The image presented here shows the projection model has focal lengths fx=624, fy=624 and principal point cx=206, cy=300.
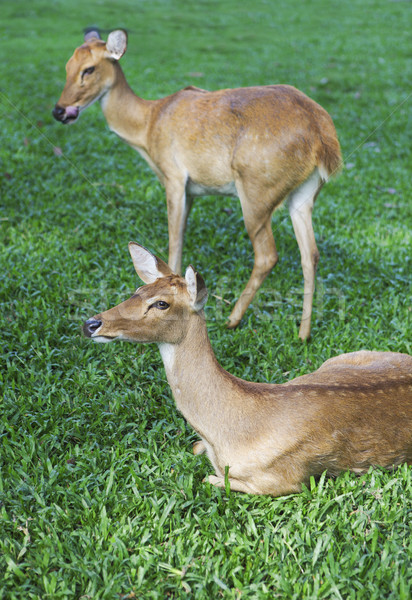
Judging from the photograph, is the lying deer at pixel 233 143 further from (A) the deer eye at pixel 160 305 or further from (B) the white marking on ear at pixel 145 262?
(A) the deer eye at pixel 160 305

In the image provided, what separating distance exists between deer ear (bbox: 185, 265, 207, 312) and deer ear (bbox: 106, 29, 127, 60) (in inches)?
113

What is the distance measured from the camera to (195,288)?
2.85 metres

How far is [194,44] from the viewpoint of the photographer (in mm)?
16234

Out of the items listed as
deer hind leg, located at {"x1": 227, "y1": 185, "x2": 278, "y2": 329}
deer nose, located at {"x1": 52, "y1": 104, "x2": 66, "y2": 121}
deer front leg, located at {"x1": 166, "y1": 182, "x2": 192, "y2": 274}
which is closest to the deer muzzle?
deer nose, located at {"x1": 52, "y1": 104, "x2": 66, "y2": 121}

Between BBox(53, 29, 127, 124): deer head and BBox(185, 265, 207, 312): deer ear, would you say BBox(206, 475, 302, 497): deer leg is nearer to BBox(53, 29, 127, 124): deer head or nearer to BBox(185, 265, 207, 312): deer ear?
BBox(185, 265, 207, 312): deer ear

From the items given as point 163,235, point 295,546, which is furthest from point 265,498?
point 163,235

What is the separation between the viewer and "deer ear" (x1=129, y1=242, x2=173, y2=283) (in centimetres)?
306

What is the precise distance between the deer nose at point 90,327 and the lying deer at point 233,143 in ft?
6.55

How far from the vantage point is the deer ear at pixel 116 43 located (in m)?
4.88

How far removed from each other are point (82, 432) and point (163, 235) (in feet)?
9.71

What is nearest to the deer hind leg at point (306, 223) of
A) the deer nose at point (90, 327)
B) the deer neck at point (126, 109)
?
the deer neck at point (126, 109)

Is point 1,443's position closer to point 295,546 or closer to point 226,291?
point 295,546

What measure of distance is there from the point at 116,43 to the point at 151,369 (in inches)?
104

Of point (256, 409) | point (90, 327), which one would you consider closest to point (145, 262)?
point (90, 327)
